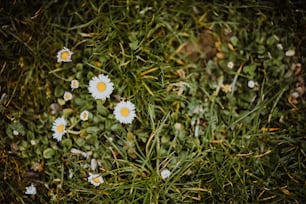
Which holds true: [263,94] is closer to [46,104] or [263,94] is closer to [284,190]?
[284,190]

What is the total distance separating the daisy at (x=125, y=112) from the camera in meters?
1.50

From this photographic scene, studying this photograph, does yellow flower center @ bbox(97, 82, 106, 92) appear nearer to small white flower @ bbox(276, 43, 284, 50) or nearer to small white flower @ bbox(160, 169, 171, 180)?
small white flower @ bbox(160, 169, 171, 180)

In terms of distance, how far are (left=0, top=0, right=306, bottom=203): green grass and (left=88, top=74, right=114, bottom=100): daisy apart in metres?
0.02

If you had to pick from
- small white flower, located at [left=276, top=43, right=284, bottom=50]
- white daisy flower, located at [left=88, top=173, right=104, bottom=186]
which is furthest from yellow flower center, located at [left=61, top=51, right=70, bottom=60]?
small white flower, located at [left=276, top=43, right=284, bottom=50]

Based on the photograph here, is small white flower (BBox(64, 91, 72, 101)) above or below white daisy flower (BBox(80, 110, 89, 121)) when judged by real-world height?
above

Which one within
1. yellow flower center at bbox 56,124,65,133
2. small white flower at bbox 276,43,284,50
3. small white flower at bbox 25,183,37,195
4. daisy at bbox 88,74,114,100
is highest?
small white flower at bbox 276,43,284,50

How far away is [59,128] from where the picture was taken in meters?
1.50

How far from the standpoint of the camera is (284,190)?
58.1 inches

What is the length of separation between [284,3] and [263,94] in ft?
1.06

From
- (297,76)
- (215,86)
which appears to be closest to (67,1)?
(215,86)

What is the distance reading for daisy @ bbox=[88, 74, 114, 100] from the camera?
4.95ft

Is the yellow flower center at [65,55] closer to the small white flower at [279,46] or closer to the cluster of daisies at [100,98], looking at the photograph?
the cluster of daisies at [100,98]

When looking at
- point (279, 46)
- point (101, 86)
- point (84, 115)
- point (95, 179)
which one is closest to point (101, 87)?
point (101, 86)

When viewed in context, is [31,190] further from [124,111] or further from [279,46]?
[279,46]
